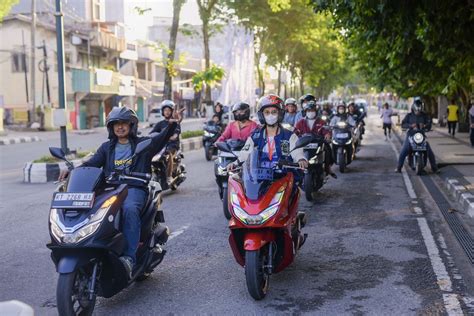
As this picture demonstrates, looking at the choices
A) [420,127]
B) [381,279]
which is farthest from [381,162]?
[381,279]

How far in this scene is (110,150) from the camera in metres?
5.52

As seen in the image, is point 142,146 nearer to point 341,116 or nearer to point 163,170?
point 163,170

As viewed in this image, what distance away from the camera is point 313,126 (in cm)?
1158

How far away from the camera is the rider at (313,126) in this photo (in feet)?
36.9

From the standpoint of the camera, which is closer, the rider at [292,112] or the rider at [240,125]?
the rider at [240,125]

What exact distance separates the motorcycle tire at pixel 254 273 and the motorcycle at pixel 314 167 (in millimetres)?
5200

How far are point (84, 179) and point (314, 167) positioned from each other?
6513 millimetres

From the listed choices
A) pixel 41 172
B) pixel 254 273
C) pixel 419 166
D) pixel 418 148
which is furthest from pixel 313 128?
pixel 254 273

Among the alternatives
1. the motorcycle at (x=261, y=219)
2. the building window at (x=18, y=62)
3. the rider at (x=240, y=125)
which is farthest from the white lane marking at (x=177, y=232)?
the building window at (x=18, y=62)

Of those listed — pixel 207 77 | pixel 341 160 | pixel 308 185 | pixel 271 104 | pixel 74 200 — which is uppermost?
pixel 207 77

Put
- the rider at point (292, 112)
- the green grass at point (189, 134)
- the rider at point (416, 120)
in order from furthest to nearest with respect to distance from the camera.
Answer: the green grass at point (189, 134)
the rider at point (416, 120)
the rider at point (292, 112)

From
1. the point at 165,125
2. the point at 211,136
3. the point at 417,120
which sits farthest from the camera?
the point at 211,136

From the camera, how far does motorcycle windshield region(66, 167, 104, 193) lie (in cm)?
450

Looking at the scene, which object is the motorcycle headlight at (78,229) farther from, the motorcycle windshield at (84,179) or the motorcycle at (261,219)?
the motorcycle at (261,219)
